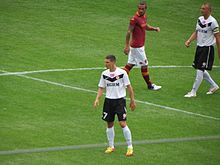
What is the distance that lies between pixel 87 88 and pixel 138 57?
1.66 meters

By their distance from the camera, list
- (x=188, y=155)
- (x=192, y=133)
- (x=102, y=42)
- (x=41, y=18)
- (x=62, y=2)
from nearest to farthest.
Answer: (x=188, y=155)
(x=192, y=133)
(x=102, y=42)
(x=41, y=18)
(x=62, y=2)

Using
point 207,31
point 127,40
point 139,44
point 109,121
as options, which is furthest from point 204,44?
point 109,121

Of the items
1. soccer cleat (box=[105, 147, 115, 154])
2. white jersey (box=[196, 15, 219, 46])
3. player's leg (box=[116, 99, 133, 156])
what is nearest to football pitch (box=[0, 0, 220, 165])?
soccer cleat (box=[105, 147, 115, 154])

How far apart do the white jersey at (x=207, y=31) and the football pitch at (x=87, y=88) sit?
152cm

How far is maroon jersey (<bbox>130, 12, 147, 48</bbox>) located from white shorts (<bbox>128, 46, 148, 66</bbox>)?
0.41 ft

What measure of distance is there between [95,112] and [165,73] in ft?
16.1

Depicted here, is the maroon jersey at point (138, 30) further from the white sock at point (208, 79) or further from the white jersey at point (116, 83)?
the white jersey at point (116, 83)

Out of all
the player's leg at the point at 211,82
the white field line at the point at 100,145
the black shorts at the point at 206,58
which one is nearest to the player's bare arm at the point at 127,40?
the black shorts at the point at 206,58

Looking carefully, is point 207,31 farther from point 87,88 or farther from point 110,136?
point 110,136

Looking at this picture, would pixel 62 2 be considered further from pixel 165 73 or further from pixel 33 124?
pixel 33 124

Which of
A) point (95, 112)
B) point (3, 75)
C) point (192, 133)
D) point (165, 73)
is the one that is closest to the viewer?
point (192, 133)

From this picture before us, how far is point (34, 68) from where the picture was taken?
22078 millimetres

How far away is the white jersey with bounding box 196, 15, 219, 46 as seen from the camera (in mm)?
19547

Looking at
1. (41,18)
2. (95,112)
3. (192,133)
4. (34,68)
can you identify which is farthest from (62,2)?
(192,133)
